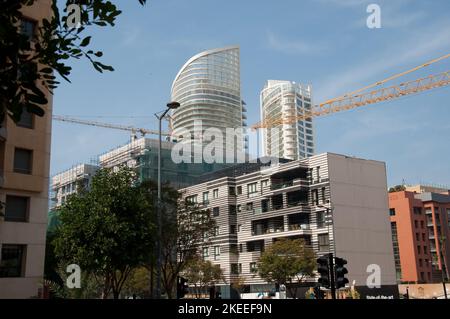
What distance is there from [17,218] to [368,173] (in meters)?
47.6

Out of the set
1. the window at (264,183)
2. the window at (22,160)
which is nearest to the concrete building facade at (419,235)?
the window at (264,183)

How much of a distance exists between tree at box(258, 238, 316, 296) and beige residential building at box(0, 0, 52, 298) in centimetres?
3091

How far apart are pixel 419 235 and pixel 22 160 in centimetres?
8456

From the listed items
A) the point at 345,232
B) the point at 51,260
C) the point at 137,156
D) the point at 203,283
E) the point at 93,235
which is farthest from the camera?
the point at 137,156

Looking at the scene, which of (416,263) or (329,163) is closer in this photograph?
(329,163)

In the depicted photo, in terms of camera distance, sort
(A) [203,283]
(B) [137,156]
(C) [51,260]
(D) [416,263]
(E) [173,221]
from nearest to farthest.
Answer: (E) [173,221], (C) [51,260], (A) [203,283], (D) [416,263], (B) [137,156]

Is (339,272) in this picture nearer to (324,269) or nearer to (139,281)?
(324,269)

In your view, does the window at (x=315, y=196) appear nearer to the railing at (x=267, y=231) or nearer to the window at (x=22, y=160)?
the railing at (x=267, y=231)

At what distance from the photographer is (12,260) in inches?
→ 1203

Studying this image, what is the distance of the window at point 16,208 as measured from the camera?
31.0m

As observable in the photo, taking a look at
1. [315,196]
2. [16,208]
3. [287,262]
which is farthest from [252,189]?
[16,208]

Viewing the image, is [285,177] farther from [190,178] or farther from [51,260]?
[190,178]

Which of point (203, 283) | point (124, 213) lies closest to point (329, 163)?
point (203, 283)

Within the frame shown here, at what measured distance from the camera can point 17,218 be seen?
31.3 meters
